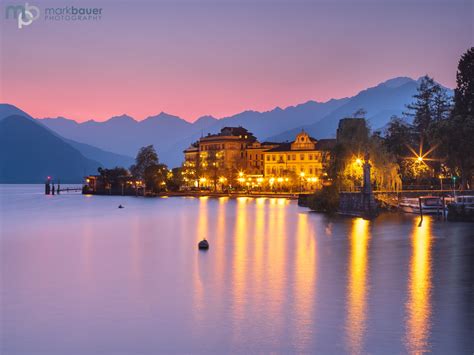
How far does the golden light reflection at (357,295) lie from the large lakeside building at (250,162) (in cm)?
10152

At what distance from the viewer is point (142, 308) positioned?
24500mm

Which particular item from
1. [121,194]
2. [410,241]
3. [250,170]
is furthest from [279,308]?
[121,194]

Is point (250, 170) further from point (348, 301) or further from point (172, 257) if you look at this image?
point (348, 301)

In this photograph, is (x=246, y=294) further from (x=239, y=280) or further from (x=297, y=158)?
(x=297, y=158)

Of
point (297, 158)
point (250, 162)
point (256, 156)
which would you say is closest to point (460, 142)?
point (297, 158)

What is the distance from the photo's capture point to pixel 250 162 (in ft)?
579

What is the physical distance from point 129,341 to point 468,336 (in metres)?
10.4

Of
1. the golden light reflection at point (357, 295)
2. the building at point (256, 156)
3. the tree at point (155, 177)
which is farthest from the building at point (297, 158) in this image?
the golden light reflection at point (357, 295)

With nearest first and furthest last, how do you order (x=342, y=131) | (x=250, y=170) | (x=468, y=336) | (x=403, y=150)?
1. (x=468, y=336)
2. (x=342, y=131)
3. (x=403, y=150)
4. (x=250, y=170)

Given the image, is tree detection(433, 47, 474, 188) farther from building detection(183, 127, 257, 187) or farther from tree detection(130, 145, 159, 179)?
tree detection(130, 145, 159, 179)

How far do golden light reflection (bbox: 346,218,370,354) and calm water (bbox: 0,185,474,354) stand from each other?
0.07 m

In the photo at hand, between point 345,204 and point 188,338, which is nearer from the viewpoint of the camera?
point 188,338

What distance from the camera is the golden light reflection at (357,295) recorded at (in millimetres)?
19312

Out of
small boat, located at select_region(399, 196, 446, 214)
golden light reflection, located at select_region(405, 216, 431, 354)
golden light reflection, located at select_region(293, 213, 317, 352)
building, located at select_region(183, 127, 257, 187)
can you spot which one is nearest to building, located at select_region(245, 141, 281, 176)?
building, located at select_region(183, 127, 257, 187)
